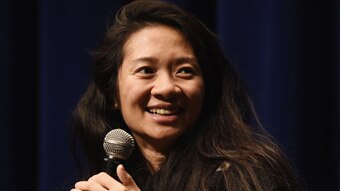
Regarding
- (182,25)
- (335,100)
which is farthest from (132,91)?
(335,100)

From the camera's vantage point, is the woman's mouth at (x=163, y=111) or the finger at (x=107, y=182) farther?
the woman's mouth at (x=163, y=111)

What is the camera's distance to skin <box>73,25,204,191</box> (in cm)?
129

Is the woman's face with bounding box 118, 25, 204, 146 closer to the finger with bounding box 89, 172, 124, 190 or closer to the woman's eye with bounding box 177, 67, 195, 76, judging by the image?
the woman's eye with bounding box 177, 67, 195, 76

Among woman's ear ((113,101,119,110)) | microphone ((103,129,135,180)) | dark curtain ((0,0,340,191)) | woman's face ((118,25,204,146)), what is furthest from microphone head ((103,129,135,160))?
dark curtain ((0,0,340,191))

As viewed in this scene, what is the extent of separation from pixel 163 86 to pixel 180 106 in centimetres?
6

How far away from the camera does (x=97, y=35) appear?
1.79m

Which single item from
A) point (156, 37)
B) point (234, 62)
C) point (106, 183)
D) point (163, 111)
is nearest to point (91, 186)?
point (106, 183)

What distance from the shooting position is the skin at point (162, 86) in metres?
1.29

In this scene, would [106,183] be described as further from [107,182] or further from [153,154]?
[153,154]

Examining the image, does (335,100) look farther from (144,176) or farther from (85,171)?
(85,171)

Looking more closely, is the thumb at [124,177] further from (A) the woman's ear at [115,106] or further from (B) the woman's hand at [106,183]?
(A) the woman's ear at [115,106]

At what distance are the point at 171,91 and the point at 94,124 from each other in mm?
283

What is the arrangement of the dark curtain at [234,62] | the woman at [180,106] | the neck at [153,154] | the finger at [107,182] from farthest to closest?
1. the dark curtain at [234,62]
2. the neck at [153,154]
3. the woman at [180,106]
4. the finger at [107,182]

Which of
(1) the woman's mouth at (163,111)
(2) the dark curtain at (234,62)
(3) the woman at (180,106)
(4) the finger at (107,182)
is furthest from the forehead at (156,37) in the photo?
(4) the finger at (107,182)
